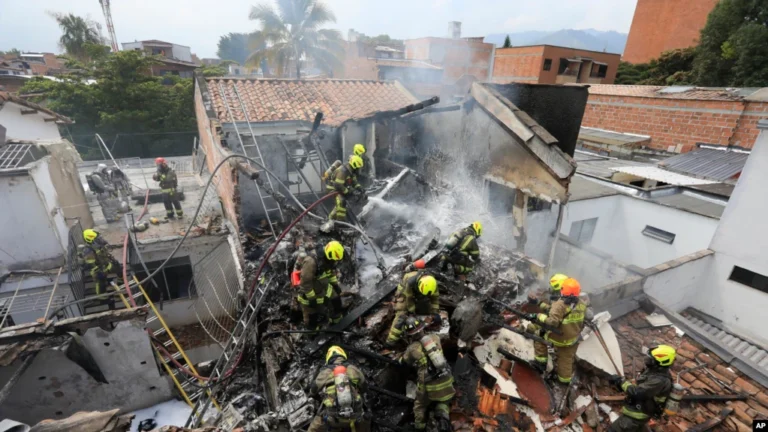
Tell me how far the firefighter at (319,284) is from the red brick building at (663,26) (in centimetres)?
3879

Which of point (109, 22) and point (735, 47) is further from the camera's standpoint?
point (109, 22)

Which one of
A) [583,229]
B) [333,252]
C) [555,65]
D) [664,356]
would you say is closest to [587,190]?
[583,229]

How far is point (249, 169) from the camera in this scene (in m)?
6.57

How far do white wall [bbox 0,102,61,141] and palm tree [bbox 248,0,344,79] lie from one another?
1205 centimetres

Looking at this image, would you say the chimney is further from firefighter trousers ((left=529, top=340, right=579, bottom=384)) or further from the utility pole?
the utility pole

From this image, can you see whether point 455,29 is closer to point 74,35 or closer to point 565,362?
point 565,362

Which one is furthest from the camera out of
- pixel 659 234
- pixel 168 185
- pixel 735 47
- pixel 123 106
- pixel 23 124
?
pixel 735 47

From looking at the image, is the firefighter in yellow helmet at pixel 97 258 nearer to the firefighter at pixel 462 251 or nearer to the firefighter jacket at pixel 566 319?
the firefighter at pixel 462 251

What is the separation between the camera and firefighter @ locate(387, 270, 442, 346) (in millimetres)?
4879

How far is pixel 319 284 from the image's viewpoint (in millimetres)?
5488

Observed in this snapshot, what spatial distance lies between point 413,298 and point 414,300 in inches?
2.1

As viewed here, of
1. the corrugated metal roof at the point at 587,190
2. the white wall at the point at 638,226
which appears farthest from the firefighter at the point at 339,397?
the white wall at the point at 638,226

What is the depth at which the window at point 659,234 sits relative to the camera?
35.7 ft

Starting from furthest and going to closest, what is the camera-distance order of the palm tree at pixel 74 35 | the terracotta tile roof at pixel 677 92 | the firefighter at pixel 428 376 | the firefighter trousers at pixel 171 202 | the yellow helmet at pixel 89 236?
the palm tree at pixel 74 35, the terracotta tile roof at pixel 677 92, the firefighter trousers at pixel 171 202, the yellow helmet at pixel 89 236, the firefighter at pixel 428 376
